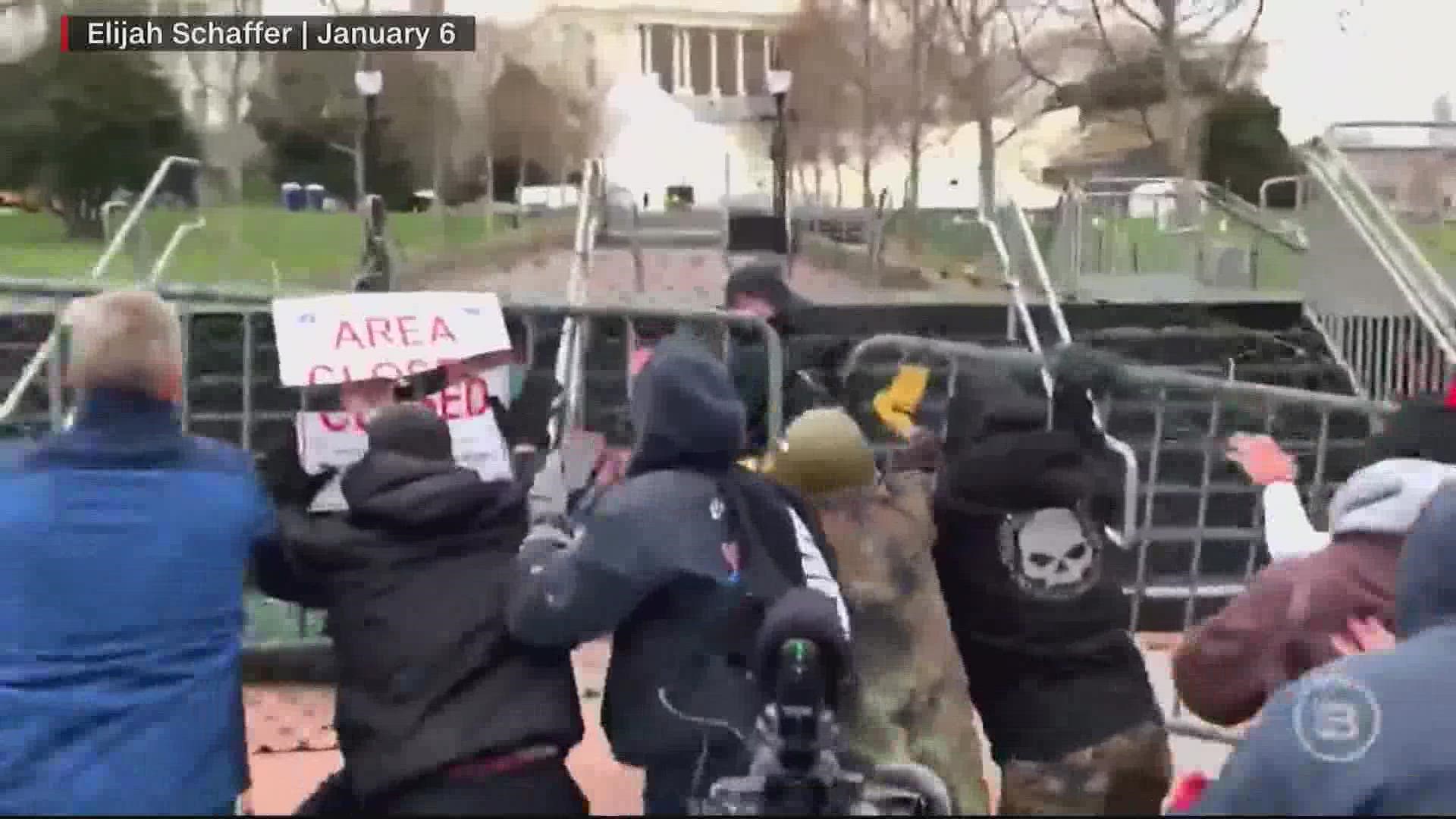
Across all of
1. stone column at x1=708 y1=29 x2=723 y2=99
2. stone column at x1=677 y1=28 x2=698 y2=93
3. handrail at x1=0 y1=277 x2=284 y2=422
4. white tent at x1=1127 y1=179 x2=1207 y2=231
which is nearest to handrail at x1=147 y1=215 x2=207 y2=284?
handrail at x1=0 y1=277 x2=284 y2=422

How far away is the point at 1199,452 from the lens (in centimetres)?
953

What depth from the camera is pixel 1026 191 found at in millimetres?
28734

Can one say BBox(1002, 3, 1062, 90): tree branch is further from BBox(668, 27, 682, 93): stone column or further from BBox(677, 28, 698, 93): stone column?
BBox(668, 27, 682, 93): stone column

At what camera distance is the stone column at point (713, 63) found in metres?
30.7

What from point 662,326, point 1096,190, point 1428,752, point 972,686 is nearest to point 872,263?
point 1096,190

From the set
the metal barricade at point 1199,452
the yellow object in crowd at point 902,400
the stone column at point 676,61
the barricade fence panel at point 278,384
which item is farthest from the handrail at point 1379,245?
the stone column at point 676,61

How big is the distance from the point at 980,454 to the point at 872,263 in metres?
16.1

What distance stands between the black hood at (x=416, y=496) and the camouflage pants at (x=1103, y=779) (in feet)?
4.48

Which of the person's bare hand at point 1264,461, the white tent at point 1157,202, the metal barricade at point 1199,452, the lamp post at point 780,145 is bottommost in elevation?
the metal barricade at point 1199,452

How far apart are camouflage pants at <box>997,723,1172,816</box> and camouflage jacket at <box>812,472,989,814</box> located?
14cm

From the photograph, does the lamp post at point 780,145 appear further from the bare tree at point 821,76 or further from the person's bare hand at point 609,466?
the person's bare hand at point 609,466

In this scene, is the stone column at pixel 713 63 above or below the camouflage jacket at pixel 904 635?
above

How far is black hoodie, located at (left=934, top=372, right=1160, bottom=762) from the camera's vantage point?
3965 mm

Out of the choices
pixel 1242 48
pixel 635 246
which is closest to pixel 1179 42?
pixel 1242 48
